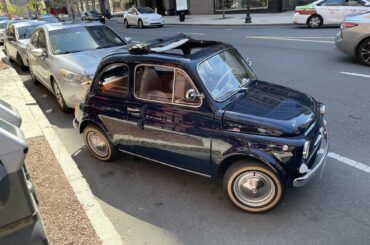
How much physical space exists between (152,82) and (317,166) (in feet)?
6.81

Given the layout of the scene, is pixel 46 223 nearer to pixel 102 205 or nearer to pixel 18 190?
pixel 102 205

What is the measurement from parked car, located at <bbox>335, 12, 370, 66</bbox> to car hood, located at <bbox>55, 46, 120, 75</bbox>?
6190 millimetres

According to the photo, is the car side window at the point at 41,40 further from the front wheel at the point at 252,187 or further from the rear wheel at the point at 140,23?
the rear wheel at the point at 140,23

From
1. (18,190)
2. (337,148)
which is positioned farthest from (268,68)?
(18,190)

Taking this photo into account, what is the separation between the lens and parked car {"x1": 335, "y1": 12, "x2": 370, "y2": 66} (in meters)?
8.64

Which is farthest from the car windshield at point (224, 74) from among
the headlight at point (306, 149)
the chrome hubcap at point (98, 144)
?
the chrome hubcap at point (98, 144)

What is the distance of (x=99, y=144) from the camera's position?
4824mm

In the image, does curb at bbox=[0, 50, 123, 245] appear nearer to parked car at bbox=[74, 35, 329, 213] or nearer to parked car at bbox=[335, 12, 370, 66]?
parked car at bbox=[74, 35, 329, 213]

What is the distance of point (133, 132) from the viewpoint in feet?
13.7

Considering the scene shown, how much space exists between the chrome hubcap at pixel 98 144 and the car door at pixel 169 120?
0.64 m

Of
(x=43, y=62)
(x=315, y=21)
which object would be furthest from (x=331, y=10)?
(x=43, y=62)

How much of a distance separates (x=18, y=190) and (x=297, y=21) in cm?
1741

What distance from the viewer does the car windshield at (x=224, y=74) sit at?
3.68m

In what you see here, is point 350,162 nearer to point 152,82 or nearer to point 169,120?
point 169,120
